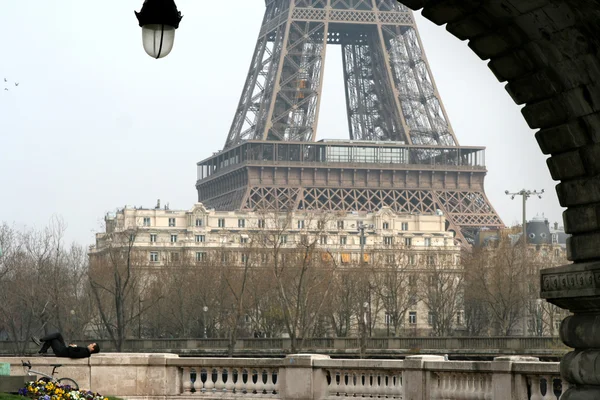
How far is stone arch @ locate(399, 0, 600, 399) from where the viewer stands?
36.6ft

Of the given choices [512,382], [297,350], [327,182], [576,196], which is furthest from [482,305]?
[576,196]

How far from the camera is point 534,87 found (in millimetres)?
11938

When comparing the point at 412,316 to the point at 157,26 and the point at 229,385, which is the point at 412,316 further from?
the point at 157,26

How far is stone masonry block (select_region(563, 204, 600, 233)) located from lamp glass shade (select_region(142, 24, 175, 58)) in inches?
163

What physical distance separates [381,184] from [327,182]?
6172mm

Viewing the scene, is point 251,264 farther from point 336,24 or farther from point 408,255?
point 336,24

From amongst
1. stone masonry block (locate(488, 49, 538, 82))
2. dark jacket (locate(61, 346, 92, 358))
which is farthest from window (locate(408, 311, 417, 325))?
stone masonry block (locate(488, 49, 538, 82))

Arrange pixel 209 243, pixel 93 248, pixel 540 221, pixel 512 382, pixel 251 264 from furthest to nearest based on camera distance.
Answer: pixel 540 221 < pixel 93 248 < pixel 209 243 < pixel 251 264 < pixel 512 382

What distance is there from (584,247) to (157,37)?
14.7ft

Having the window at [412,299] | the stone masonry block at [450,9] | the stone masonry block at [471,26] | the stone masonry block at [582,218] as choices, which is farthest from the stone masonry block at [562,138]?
the window at [412,299]

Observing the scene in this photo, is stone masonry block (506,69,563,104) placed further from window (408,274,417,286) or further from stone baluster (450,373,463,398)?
window (408,274,417,286)

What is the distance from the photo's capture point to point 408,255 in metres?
109

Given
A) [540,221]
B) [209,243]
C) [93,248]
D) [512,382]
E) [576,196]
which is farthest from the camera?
[540,221]

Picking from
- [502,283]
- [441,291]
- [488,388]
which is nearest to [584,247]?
[488,388]
